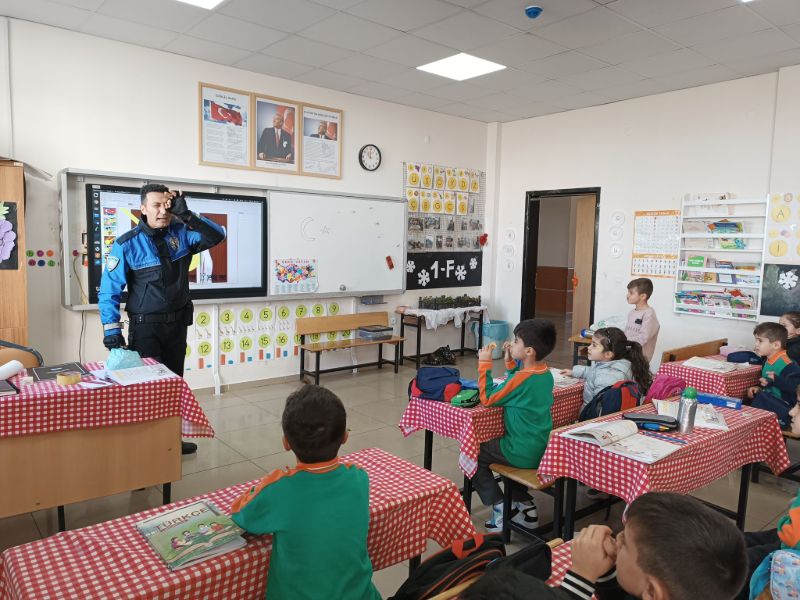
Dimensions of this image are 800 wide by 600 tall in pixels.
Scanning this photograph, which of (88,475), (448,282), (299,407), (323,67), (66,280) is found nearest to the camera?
(299,407)

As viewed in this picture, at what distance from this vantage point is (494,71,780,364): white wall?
551 cm

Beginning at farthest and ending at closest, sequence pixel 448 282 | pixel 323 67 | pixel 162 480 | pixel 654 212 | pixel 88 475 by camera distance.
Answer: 1. pixel 448 282
2. pixel 654 212
3. pixel 323 67
4. pixel 162 480
5. pixel 88 475

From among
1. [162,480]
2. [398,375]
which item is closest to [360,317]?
[398,375]

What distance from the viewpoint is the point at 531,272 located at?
25.4 ft

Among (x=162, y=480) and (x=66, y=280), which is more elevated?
(x=66, y=280)

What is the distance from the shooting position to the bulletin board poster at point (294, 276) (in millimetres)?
5891

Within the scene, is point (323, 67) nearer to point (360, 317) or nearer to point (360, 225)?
point (360, 225)

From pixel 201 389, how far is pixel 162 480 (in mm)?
2727

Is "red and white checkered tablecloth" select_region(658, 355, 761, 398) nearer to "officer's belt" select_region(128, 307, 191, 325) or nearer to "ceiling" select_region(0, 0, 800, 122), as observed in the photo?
"ceiling" select_region(0, 0, 800, 122)

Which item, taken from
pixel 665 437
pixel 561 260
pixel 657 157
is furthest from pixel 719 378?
pixel 561 260

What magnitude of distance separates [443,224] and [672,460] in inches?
220

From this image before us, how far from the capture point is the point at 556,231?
12.7m

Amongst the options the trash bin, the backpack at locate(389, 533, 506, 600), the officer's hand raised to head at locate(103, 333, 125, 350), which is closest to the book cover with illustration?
the backpack at locate(389, 533, 506, 600)

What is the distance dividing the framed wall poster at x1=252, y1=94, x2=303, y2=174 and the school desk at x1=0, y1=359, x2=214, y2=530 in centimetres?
330
